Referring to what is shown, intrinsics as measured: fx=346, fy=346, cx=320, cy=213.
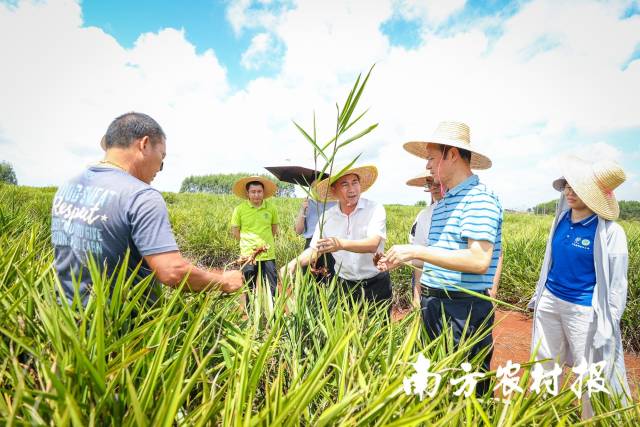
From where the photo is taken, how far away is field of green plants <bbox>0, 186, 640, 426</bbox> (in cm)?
74

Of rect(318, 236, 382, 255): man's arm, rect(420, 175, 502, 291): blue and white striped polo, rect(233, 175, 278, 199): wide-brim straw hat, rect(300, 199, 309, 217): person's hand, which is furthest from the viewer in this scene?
rect(233, 175, 278, 199): wide-brim straw hat

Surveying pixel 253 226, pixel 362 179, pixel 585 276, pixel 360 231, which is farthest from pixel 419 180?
pixel 253 226

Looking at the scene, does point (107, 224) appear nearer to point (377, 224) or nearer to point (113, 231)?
point (113, 231)

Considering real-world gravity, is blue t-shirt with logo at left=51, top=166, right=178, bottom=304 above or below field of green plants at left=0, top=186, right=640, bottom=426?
above

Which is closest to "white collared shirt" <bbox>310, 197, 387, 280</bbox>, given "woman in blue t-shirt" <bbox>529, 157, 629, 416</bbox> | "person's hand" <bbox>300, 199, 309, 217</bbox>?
"person's hand" <bbox>300, 199, 309, 217</bbox>

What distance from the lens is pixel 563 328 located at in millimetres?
2455

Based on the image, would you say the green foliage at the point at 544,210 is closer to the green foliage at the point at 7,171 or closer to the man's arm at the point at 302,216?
the man's arm at the point at 302,216

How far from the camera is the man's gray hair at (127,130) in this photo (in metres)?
1.60

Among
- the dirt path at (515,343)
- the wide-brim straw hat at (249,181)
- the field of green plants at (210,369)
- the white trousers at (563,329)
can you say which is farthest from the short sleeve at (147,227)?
the dirt path at (515,343)

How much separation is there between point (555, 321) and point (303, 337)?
2049 millimetres

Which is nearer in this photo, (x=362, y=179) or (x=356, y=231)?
(x=356, y=231)

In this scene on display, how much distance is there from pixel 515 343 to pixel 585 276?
95.4 inches

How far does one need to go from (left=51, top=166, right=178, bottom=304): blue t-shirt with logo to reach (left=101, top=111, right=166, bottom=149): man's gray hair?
206 millimetres

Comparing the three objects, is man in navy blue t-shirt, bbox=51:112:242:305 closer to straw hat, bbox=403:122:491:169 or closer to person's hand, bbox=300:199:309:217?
straw hat, bbox=403:122:491:169
